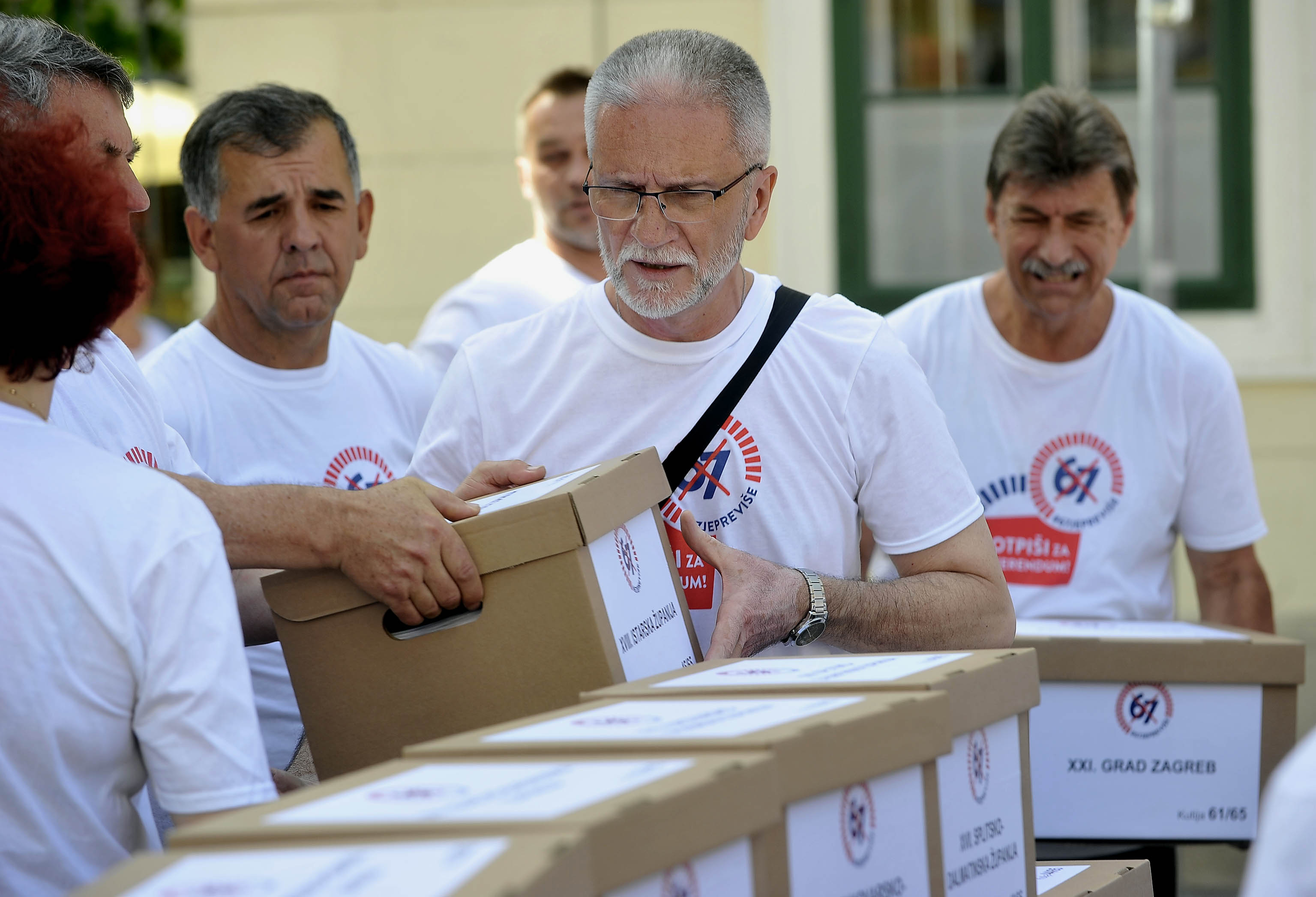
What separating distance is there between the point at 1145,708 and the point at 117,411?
6.35ft

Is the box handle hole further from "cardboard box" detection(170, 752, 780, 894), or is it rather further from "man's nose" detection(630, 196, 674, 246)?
"man's nose" detection(630, 196, 674, 246)

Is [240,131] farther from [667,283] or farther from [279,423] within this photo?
[667,283]

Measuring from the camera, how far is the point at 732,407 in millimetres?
2240

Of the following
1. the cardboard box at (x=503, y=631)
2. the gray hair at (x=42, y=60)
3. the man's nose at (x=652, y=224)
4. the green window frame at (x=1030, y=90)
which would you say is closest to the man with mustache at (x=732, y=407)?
the man's nose at (x=652, y=224)

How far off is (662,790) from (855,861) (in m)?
0.34

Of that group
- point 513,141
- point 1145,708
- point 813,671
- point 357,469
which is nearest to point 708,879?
point 813,671

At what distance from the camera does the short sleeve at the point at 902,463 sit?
7.38 ft

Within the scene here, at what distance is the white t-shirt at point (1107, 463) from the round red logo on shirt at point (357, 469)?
1267mm

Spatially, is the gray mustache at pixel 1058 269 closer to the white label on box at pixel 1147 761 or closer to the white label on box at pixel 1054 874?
the white label on box at pixel 1147 761

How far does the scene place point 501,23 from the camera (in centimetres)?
600

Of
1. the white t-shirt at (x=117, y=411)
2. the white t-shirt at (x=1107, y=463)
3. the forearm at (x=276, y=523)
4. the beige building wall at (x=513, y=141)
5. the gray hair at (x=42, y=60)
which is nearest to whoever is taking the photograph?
the forearm at (x=276, y=523)

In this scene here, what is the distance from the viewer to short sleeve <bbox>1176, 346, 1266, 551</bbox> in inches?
126

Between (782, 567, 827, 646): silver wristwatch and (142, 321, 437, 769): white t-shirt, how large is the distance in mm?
1057

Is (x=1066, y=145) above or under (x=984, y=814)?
above
